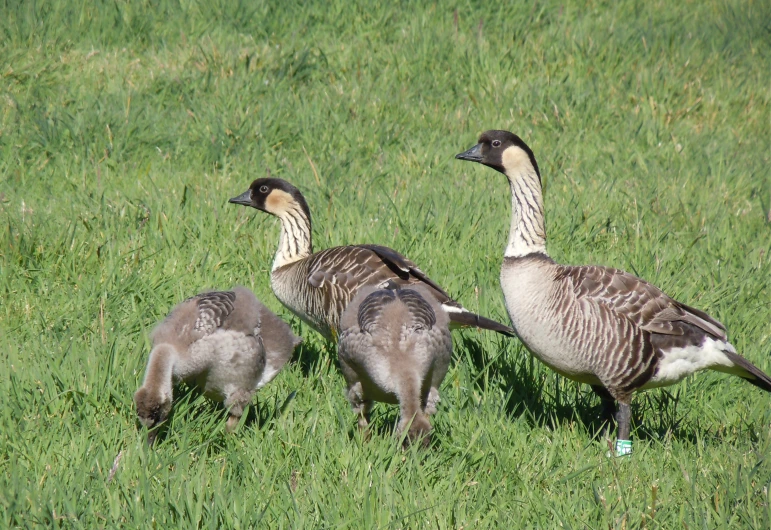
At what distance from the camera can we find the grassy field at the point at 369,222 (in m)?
4.02

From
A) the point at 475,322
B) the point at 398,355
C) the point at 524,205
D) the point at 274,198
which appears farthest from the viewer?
the point at 274,198

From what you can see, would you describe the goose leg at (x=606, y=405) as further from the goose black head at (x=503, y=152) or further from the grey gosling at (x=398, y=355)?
the goose black head at (x=503, y=152)

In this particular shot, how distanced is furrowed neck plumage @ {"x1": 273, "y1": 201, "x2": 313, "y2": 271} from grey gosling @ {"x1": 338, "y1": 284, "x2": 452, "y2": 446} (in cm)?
151

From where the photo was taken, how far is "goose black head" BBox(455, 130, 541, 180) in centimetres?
546

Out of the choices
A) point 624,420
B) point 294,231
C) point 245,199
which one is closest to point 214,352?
point 294,231

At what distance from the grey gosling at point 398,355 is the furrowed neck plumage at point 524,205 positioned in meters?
0.76

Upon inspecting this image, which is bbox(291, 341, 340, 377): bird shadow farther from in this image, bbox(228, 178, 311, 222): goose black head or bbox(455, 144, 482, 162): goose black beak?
bbox(455, 144, 482, 162): goose black beak

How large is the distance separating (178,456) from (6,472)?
754 millimetres

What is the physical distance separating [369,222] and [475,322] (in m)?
1.88

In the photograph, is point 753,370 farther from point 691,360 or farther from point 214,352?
point 214,352

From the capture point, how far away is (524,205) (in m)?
5.44

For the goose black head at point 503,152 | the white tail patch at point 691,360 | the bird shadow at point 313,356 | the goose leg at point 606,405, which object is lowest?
the bird shadow at point 313,356

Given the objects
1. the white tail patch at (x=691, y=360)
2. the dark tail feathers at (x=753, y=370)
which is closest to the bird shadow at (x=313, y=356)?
the white tail patch at (x=691, y=360)

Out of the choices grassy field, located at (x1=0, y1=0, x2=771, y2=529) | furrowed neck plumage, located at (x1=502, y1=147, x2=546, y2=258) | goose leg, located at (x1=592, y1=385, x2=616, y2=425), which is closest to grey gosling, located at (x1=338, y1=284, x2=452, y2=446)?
grassy field, located at (x1=0, y1=0, x2=771, y2=529)
